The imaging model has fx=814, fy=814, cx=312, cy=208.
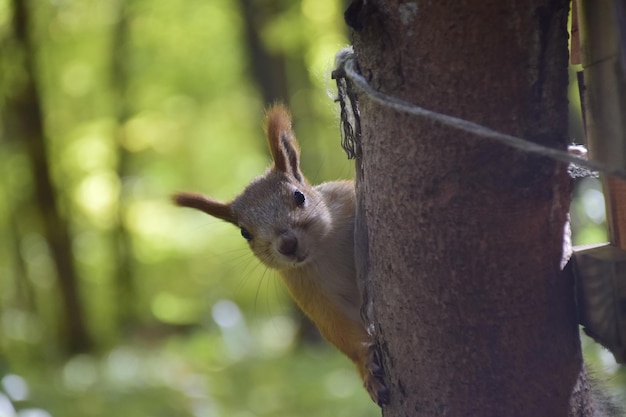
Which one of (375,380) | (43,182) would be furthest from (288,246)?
(43,182)

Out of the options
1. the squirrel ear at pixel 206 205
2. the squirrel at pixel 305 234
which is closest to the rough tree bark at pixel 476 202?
the squirrel at pixel 305 234

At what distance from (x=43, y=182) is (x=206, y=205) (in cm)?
512

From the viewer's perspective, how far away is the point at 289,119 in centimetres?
186

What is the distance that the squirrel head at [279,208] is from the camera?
6.15 feet

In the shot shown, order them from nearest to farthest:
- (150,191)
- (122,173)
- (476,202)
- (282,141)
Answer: (476,202) < (282,141) < (122,173) < (150,191)

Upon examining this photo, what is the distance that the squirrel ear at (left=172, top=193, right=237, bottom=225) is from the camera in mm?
1954

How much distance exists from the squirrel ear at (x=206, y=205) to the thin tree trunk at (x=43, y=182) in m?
4.84

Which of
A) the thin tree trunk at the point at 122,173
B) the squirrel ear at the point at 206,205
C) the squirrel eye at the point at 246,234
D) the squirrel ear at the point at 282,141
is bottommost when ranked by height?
the thin tree trunk at the point at 122,173

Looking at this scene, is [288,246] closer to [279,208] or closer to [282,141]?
[279,208]

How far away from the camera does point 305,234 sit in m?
1.92

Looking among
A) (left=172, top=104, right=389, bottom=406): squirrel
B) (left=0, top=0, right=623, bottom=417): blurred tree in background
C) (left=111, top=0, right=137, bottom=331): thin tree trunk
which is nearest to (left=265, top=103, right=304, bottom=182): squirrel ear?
(left=172, top=104, right=389, bottom=406): squirrel

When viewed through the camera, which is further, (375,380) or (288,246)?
(288,246)

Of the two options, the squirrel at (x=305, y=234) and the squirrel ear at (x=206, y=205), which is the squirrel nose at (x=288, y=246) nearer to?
the squirrel at (x=305, y=234)

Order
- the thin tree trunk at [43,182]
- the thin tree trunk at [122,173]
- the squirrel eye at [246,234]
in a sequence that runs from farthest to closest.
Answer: the thin tree trunk at [122,173]
the thin tree trunk at [43,182]
the squirrel eye at [246,234]
